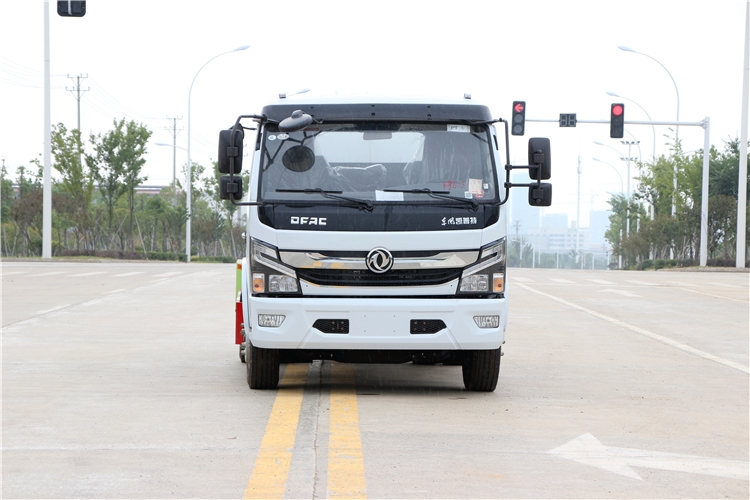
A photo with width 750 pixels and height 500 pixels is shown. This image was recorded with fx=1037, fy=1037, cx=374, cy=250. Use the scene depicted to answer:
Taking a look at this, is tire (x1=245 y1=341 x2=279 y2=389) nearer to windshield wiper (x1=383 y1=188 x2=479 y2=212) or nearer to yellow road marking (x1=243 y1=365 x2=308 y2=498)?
yellow road marking (x1=243 y1=365 x2=308 y2=498)

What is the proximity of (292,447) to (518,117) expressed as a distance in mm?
31582

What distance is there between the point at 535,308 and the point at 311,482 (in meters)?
13.5

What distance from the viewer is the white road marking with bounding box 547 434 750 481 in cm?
586

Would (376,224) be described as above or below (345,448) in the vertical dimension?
above

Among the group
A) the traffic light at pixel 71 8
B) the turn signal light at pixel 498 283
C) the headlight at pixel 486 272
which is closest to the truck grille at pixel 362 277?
the headlight at pixel 486 272

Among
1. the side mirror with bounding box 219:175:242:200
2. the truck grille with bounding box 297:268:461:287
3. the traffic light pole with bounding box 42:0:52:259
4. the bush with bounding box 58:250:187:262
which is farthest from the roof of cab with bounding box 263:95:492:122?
the bush with bounding box 58:250:187:262

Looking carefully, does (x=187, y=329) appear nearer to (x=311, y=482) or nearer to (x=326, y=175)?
(x=326, y=175)

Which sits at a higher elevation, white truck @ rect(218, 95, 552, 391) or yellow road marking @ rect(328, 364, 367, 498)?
white truck @ rect(218, 95, 552, 391)

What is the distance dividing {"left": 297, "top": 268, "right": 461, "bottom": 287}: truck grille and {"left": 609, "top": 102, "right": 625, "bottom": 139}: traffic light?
31.1 meters

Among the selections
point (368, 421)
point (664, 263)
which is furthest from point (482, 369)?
point (664, 263)

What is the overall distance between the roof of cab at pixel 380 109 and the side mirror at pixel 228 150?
393 mm

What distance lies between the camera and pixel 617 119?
124 feet

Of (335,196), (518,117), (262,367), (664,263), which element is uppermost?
(518,117)

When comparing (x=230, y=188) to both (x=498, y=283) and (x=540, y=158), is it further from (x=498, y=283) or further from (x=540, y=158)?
(x=540, y=158)
